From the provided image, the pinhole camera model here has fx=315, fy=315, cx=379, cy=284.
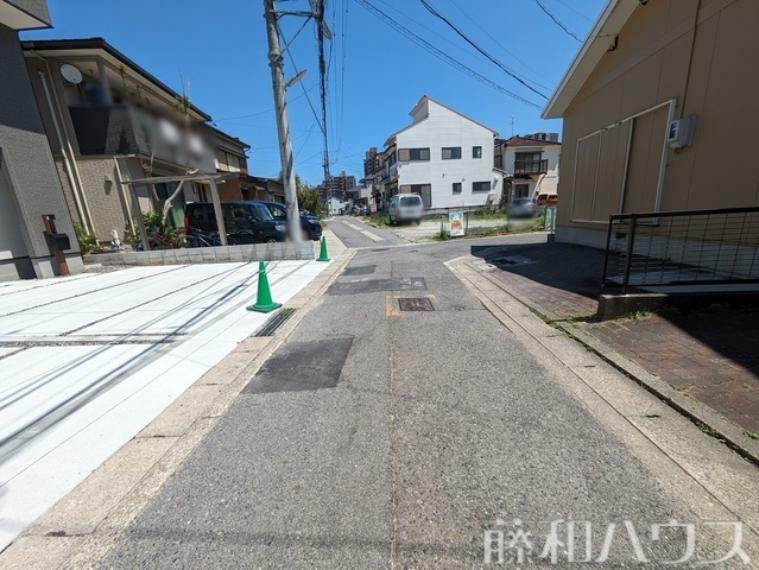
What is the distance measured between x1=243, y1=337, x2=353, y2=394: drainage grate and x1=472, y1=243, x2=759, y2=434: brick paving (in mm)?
2832

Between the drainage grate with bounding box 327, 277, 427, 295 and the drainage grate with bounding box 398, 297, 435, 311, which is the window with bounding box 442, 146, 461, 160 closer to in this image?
the drainage grate with bounding box 327, 277, 427, 295

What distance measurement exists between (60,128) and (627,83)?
15.1 meters

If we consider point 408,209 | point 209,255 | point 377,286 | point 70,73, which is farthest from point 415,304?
point 408,209

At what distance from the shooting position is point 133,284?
7168 millimetres

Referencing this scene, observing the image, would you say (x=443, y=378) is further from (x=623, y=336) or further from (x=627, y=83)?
(x=627, y=83)

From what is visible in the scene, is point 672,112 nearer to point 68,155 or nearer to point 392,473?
point 392,473

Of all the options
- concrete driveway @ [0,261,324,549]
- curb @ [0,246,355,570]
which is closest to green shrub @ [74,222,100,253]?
concrete driveway @ [0,261,324,549]

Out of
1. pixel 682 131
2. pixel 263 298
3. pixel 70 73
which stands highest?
pixel 70 73

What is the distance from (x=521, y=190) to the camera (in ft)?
100.0

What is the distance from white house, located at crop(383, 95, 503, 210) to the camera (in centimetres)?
2812

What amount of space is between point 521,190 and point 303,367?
106 ft

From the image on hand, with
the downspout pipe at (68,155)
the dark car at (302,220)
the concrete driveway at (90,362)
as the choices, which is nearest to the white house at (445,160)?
the dark car at (302,220)

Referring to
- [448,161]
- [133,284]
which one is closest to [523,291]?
[133,284]

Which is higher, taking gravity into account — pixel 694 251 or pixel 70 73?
pixel 70 73
